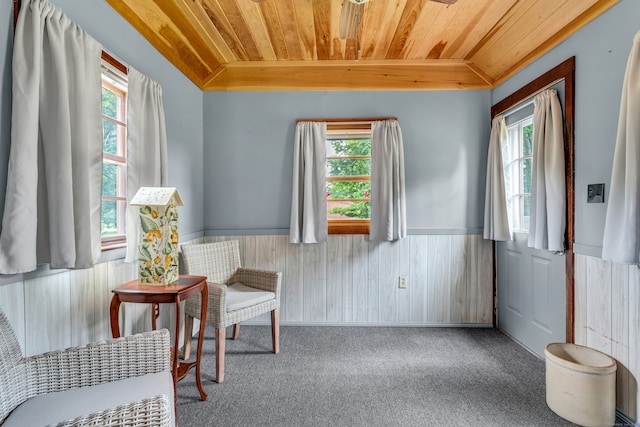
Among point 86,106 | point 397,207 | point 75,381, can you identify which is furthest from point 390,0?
point 75,381

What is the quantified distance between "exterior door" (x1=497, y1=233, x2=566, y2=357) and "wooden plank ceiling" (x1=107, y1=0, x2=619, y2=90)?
1.54 m

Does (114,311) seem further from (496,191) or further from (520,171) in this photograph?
(520,171)

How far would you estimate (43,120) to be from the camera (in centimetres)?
133

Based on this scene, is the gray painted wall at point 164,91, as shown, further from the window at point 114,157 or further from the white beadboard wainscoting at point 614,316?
the white beadboard wainscoting at point 614,316

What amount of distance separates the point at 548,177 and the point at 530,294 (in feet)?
3.21

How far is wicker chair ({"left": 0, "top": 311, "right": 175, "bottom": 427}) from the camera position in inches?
36.0

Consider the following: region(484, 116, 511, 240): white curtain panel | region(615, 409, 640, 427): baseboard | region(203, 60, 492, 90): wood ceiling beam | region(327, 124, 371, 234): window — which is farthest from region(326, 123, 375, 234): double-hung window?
region(615, 409, 640, 427): baseboard

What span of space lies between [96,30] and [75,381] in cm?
175

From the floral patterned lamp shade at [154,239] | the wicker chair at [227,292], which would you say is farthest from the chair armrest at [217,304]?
the floral patterned lamp shade at [154,239]

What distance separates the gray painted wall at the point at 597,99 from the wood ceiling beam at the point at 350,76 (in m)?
0.95

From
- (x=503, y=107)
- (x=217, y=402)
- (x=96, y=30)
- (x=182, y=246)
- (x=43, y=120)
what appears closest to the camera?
(x=43, y=120)

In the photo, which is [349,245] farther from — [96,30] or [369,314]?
[96,30]

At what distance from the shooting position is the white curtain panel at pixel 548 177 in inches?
82.0

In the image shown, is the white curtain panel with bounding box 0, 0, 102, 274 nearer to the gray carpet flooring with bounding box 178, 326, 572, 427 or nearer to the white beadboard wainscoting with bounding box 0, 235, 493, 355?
the gray carpet flooring with bounding box 178, 326, 572, 427
